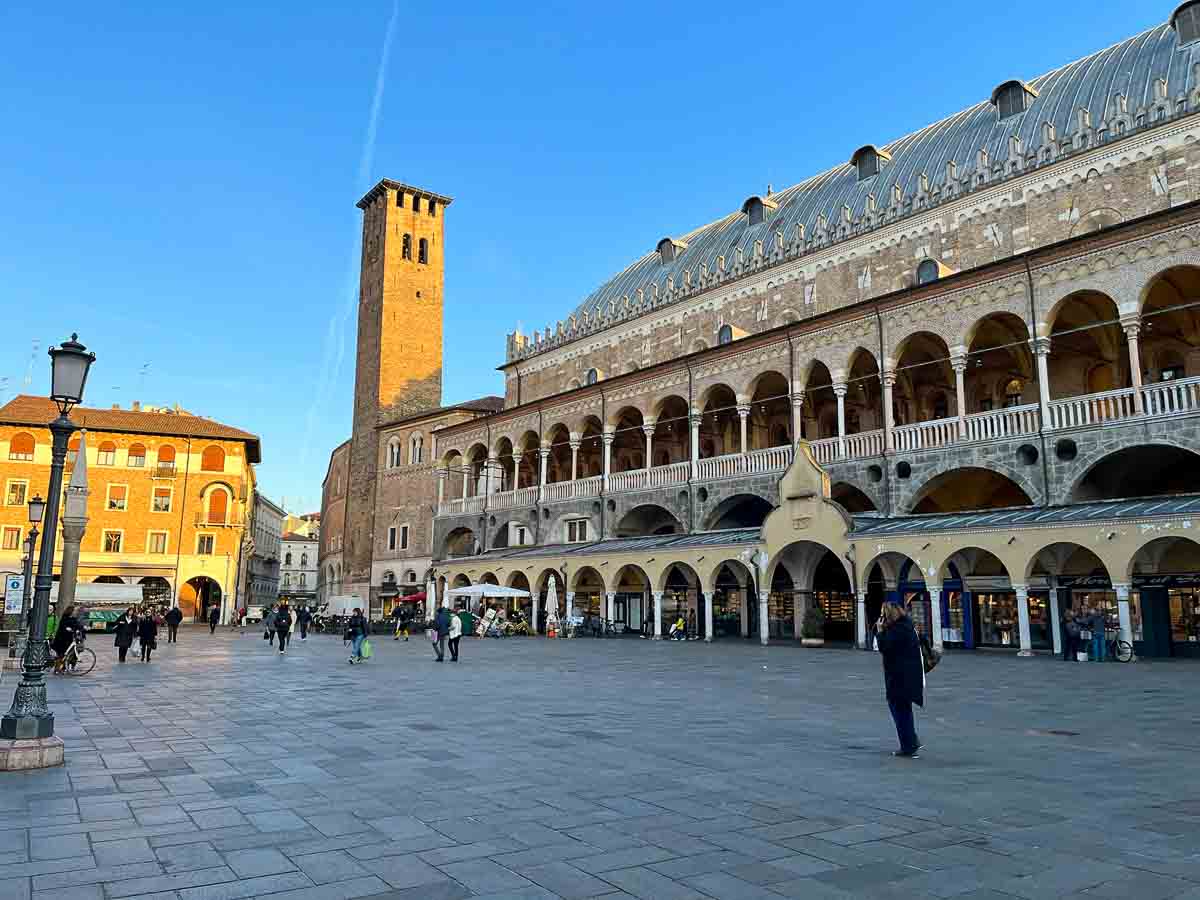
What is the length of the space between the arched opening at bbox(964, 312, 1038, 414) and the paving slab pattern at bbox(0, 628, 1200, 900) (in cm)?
1621

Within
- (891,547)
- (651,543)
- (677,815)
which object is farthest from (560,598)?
(677,815)

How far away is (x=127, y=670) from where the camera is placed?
18047 millimetres

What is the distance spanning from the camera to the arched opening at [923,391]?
99.0ft

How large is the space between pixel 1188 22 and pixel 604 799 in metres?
31.4

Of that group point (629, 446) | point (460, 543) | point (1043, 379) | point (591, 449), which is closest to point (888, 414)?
point (1043, 379)

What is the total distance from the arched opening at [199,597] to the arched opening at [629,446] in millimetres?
27369

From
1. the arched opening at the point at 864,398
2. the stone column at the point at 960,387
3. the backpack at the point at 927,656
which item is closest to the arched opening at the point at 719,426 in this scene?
the arched opening at the point at 864,398

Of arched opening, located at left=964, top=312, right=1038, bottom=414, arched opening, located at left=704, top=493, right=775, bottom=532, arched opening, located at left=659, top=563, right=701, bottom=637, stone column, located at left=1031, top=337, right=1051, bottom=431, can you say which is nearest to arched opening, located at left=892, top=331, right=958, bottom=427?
arched opening, located at left=964, top=312, right=1038, bottom=414

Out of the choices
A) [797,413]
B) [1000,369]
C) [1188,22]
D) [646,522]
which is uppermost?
[1188,22]

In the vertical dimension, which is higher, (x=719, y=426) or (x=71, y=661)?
(x=719, y=426)

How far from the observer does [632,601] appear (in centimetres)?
3631

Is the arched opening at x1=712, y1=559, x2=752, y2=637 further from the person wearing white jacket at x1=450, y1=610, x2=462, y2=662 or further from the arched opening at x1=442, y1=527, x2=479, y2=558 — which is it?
the arched opening at x1=442, y1=527, x2=479, y2=558

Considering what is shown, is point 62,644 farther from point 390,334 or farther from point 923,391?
point 390,334

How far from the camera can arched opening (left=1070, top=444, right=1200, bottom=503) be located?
23297 millimetres
